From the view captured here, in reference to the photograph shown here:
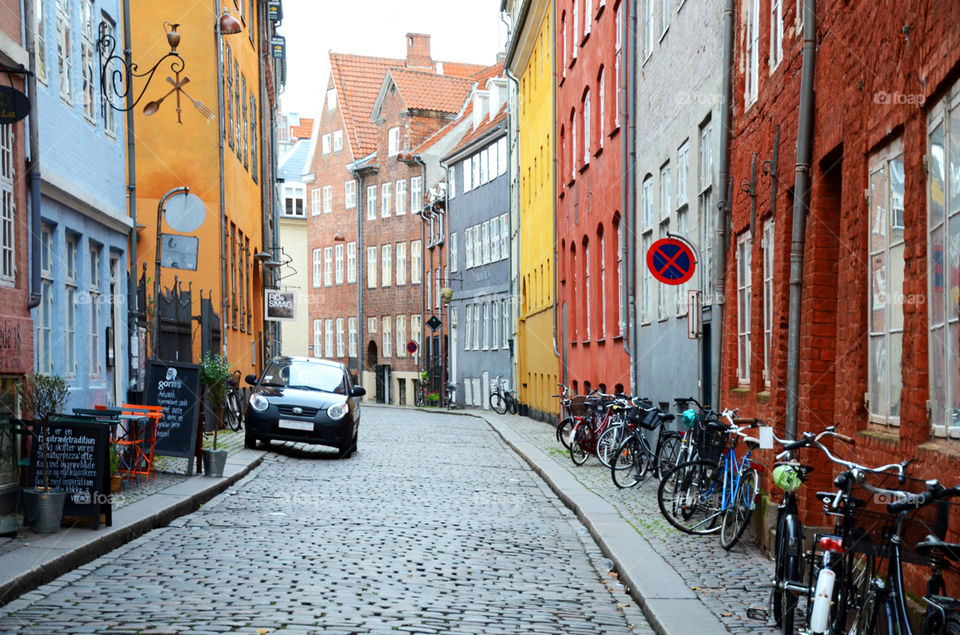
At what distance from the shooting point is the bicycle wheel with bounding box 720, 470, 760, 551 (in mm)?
10648

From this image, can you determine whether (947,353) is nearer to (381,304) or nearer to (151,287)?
(151,287)

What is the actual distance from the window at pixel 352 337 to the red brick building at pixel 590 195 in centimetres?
3660

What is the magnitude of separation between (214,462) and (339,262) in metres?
55.4

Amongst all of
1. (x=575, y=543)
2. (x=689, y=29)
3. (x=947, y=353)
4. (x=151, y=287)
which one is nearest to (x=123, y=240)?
(x=151, y=287)

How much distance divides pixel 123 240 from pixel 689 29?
27.5 feet

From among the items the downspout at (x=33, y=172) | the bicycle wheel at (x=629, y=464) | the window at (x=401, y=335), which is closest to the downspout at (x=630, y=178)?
A: the bicycle wheel at (x=629, y=464)

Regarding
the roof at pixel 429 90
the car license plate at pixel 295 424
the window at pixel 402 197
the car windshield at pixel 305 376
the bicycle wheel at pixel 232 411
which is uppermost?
the roof at pixel 429 90

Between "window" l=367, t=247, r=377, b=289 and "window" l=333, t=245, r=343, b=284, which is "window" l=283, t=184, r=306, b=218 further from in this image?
"window" l=367, t=247, r=377, b=289

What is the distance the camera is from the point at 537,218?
129 ft

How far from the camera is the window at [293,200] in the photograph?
79.3 m

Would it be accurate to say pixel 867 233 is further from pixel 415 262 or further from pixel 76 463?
pixel 415 262

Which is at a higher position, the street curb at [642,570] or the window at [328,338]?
the window at [328,338]

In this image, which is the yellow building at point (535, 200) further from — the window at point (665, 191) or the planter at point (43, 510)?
the planter at point (43, 510)

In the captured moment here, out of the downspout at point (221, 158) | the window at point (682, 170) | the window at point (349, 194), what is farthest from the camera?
the window at point (349, 194)
